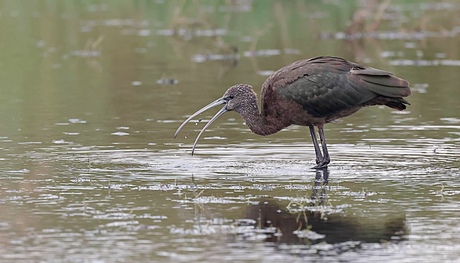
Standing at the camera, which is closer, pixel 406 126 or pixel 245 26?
pixel 406 126

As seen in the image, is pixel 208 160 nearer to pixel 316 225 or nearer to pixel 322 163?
pixel 322 163

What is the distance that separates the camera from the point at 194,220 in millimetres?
8891

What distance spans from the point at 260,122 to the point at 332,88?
2.73ft

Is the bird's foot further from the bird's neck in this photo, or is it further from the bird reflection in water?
the bird reflection in water

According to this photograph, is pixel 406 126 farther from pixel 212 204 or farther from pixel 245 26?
pixel 245 26

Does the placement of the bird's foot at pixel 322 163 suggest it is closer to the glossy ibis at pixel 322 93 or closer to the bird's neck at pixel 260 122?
the glossy ibis at pixel 322 93

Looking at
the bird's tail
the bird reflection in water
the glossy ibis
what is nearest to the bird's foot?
the glossy ibis

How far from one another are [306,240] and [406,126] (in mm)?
6017

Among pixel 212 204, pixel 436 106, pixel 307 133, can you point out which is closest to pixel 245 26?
pixel 436 106

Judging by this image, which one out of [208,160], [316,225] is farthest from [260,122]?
[316,225]

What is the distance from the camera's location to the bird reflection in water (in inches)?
323

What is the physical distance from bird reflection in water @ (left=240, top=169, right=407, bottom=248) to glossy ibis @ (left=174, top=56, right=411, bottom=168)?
213 centimetres

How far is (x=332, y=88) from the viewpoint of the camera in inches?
455

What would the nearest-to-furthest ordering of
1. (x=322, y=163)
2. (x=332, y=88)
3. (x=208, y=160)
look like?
(x=322, y=163)
(x=332, y=88)
(x=208, y=160)
